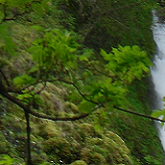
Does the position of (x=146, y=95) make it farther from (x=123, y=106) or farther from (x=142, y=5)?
(x=123, y=106)

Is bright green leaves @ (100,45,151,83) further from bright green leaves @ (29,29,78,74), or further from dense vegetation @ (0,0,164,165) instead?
bright green leaves @ (29,29,78,74)

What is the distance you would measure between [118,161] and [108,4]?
5.44 metres

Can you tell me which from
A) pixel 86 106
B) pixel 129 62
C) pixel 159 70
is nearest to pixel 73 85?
pixel 86 106

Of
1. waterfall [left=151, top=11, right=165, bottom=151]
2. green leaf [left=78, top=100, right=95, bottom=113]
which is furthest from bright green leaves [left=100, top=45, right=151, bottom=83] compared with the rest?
waterfall [left=151, top=11, right=165, bottom=151]

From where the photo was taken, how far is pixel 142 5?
34.1 feet

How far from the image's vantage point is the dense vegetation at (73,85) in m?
2.55

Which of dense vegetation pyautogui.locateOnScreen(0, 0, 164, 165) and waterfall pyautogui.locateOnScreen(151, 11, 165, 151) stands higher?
dense vegetation pyautogui.locateOnScreen(0, 0, 164, 165)

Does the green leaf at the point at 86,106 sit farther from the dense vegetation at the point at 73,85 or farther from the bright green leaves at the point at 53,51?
the bright green leaves at the point at 53,51

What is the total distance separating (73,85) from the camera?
2.76 meters

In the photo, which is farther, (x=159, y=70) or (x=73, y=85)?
(x=159, y=70)

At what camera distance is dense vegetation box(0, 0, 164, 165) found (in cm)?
255

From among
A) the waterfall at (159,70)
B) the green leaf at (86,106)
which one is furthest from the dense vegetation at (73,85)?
the waterfall at (159,70)

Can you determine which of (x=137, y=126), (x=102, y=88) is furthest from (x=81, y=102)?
(x=137, y=126)

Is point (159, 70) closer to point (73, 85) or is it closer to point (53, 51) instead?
point (73, 85)
